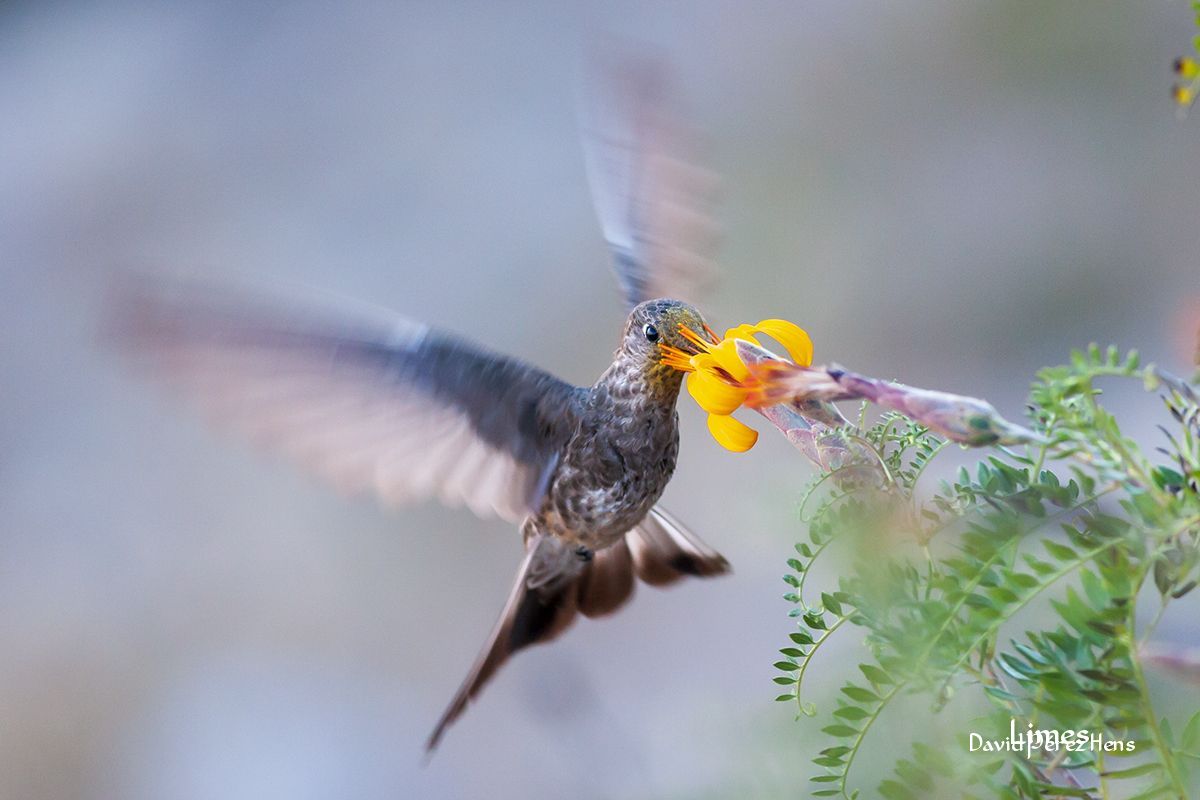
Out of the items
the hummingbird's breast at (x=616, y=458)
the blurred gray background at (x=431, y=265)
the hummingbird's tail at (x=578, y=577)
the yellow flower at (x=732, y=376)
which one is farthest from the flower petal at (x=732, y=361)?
the blurred gray background at (x=431, y=265)

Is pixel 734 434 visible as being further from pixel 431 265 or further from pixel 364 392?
pixel 431 265

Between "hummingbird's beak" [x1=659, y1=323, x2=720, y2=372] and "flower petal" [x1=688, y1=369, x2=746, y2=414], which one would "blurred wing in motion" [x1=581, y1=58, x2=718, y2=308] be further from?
"flower petal" [x1=688, y1=369, x2=746, y2=414]

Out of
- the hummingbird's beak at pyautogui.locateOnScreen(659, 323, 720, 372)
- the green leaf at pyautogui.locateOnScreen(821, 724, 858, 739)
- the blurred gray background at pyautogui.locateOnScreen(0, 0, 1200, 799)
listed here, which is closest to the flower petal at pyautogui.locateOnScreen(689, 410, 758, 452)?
the hummingbird's beak at pyautogui.locateOnScreen(659, 323, 720, 372)

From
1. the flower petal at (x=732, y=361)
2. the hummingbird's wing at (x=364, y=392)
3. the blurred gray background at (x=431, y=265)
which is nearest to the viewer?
the flower petal at (x=732, y=361)

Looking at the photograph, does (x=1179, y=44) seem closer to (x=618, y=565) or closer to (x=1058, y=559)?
(x=618, y=565)

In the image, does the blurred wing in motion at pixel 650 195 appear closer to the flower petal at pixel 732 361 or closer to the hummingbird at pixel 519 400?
the hummingbird at pixel 519 400

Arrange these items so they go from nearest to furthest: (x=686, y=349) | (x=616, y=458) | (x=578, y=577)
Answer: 1. (x=686, y=349)
2. (x=616, y=458)
3. (x=578, y=577)

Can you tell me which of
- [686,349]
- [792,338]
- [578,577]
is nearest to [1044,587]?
[792,338]
